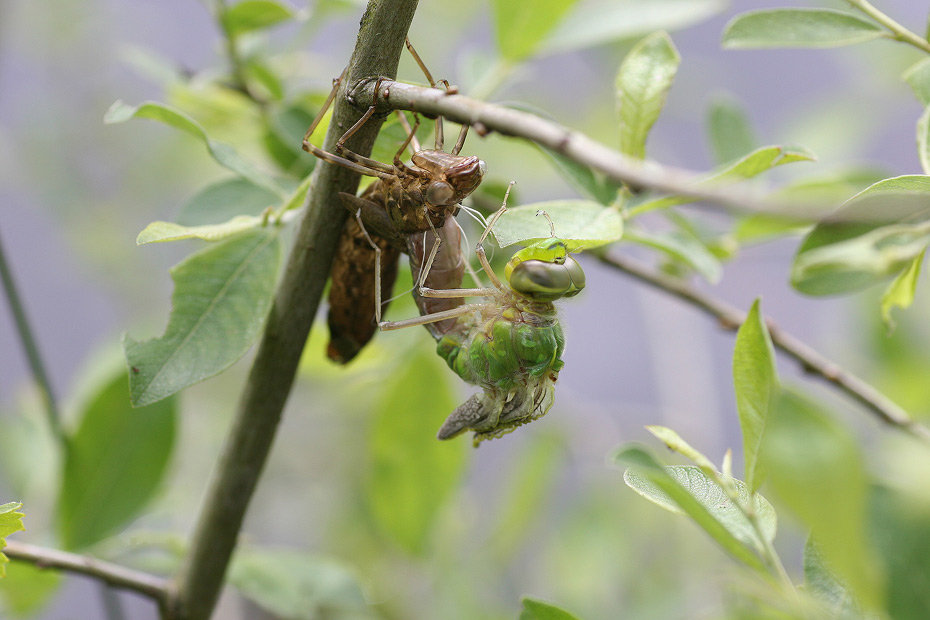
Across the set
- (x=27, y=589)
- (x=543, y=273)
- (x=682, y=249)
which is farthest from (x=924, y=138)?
(x=27, y=589)

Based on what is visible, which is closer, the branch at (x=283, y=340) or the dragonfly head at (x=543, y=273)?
the branch at (x=283, y=340)

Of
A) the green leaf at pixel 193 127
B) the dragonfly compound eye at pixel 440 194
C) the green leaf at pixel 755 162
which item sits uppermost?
the green leaf at pixel 193 127

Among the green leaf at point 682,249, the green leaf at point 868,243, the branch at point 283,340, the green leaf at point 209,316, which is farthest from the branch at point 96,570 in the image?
the green leaf at point 868,243

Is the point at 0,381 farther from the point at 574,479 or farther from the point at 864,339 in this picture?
the point at 864,339

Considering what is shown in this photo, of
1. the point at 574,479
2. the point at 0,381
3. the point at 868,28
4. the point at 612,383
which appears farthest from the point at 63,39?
the point at 612,383

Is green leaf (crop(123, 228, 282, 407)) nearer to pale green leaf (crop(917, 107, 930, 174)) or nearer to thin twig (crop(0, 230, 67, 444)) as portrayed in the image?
thin twig (crop(0, 230, 67, 444))

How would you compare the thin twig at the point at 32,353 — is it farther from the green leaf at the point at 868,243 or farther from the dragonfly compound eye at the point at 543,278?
the green leaf at the point at 868,243
